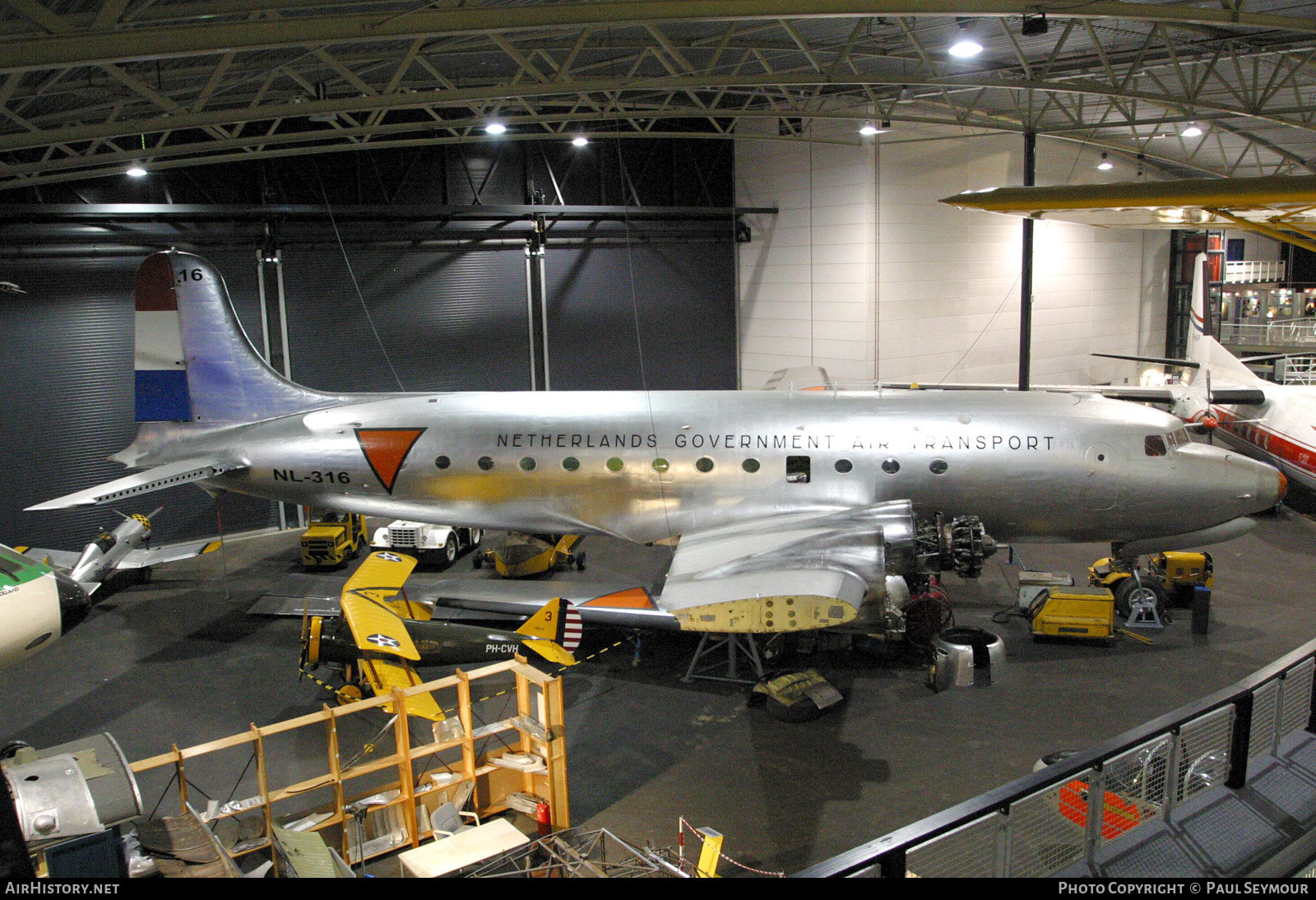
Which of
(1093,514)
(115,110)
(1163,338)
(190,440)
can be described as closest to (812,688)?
(1093,514)

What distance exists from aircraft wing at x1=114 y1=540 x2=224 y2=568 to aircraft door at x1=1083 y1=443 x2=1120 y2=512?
1759cm

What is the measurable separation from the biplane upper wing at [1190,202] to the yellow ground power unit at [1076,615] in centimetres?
661

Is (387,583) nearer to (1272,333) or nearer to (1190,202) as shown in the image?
(1190,202)

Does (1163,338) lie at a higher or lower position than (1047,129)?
lower

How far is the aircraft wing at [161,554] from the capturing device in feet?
65.2

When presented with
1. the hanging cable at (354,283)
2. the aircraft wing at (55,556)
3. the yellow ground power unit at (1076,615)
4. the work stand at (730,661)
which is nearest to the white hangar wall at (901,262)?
the hanging cable at (354,283)

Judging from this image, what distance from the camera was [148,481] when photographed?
1641 centimetres

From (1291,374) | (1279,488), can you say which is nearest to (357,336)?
(1279,488)

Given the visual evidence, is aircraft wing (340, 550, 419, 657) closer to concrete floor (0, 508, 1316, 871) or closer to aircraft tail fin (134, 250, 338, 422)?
concrete floor (0, 508, 1316, 871)

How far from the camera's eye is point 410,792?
10305 mm

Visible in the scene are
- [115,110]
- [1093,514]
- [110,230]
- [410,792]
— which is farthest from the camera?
[110,230]

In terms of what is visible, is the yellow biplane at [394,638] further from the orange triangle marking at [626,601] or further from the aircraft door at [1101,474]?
the aircraft door at [1101,474]

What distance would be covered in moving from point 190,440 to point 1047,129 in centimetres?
2319
